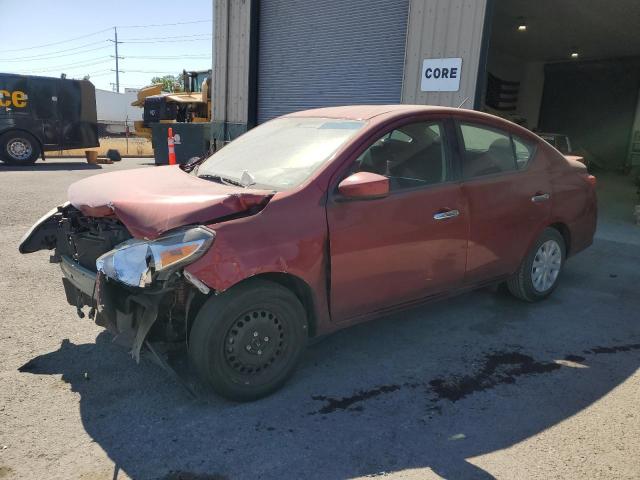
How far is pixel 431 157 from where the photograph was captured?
379 cm

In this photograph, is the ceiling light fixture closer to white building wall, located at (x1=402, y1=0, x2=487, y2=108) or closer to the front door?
white building wall, located at (x1=402, y1=0, x2=487, y2=108)

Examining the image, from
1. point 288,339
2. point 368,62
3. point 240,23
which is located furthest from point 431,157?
point 240,23

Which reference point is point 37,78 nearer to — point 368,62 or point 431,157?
point 368,62

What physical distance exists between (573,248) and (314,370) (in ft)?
10.1

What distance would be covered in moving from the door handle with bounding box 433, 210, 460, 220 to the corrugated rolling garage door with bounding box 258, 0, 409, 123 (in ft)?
20.1

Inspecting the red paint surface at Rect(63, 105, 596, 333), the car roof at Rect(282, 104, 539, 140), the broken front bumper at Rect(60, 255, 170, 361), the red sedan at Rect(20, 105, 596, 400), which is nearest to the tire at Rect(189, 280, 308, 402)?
the red sedan at Rect(20, 105, 596, 400)

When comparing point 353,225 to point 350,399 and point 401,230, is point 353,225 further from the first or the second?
point 350,399

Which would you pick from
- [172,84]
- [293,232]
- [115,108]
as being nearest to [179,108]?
[293,232]

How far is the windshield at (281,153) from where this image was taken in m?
3.32

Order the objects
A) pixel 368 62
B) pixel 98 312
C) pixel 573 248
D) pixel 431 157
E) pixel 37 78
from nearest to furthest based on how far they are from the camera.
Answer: pixel 98 312, pixel 431 157, pixel 573 248, pixel 368 62, pixel 37 78

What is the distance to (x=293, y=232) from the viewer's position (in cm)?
296

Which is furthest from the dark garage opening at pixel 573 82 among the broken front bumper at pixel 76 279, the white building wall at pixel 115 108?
the white building wall at pixel 115 108

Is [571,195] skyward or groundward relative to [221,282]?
skyward

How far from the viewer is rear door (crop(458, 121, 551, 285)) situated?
12.9 feet
